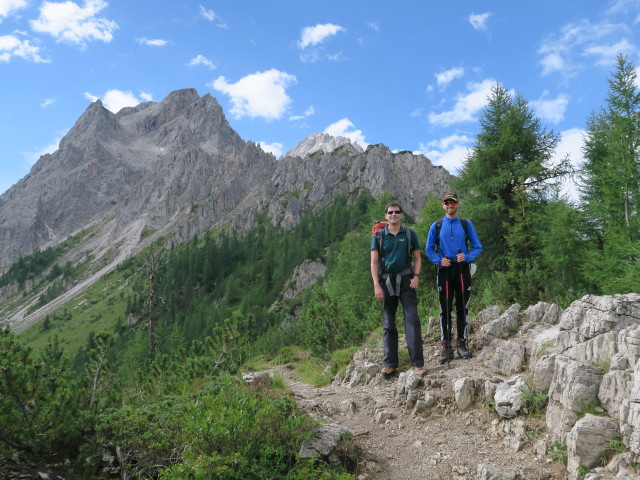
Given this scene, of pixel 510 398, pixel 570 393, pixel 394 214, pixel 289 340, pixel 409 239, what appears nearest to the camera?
pixel 570 393

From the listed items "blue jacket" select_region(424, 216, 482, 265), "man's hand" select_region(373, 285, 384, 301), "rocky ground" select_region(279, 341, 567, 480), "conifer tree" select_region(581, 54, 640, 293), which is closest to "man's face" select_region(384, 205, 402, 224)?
"blue jacket" select_region(424, 216, 482, 265)

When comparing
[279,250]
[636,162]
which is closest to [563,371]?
[636,162]

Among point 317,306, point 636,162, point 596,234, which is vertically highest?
point 636,162

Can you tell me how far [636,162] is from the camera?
47.6 feet

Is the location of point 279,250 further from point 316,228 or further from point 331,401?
point 331,401

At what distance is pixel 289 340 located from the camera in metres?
24.6

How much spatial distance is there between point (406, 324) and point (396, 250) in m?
1.33

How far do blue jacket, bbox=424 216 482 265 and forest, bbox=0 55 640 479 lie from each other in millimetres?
3776

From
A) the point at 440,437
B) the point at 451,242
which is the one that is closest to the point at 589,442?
the point at 440,437

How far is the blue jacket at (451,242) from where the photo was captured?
716 centimetres

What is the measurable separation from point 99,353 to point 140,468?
326cm

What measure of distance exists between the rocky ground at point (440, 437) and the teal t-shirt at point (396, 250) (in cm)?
191

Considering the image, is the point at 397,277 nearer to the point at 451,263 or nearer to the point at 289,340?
the point at 451,263

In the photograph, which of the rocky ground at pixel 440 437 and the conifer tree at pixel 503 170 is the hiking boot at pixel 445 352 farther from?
the conifer tree at pixel 503 170
